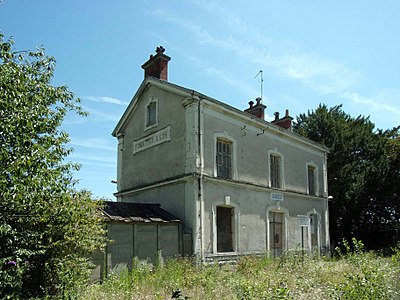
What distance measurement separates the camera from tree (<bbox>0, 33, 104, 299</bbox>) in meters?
6.23

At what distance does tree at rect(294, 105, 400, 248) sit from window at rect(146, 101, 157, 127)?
12846mm

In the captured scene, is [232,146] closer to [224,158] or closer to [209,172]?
[224,158]

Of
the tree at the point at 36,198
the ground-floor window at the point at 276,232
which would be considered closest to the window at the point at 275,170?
the ground-floor window at the point at 276,232

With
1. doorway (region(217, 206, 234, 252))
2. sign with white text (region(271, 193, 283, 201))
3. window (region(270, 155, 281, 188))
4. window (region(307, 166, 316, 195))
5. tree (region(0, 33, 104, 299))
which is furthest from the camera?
window (region(307, 166, 316, 195))

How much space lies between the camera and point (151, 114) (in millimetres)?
16594

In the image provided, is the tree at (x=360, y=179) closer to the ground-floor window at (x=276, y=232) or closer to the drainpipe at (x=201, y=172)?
the ground-floor window at (x=276, y=232)

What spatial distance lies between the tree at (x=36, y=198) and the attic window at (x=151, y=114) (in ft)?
25.7

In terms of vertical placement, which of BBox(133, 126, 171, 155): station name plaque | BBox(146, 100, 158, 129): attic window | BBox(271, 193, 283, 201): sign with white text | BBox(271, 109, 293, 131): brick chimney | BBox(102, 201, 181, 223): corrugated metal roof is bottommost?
BBox(102, 201, 181, 223): corrugated metal roof

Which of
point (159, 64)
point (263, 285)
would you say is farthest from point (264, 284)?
point (159, 64)

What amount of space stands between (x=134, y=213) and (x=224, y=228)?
397cm

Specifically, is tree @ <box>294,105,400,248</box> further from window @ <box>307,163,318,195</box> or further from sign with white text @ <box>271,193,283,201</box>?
sign with white text @ <box>271,193,283,201</box>

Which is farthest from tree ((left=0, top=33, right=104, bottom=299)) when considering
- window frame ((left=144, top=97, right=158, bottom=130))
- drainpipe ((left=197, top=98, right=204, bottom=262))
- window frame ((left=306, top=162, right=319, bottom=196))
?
window frame ((left=306, top=162, right=319, bottom=196))

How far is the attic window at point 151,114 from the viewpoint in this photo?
16219mm

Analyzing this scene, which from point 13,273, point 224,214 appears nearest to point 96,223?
point 13,273
